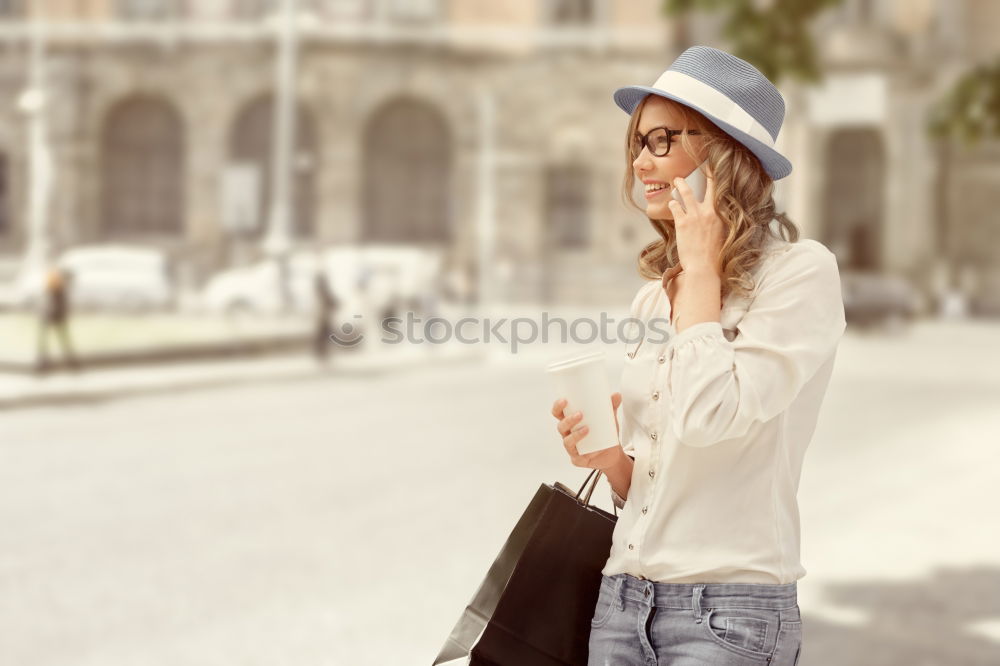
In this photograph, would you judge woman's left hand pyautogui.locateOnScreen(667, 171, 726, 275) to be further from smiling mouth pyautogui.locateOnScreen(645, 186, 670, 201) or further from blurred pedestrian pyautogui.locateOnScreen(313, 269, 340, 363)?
blurred pedestrian pyautogui.locateOnScreen(313, 269, 340, 363)

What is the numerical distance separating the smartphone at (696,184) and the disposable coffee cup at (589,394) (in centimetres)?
31

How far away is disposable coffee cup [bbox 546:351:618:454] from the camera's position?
7.39 feet

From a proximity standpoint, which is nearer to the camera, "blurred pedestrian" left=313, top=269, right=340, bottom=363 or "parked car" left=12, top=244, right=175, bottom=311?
"blurred pedestrian" left=313, top=269, right=340, bottom=363

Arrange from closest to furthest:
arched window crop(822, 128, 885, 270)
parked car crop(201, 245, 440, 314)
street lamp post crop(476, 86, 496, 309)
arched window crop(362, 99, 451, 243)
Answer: parked car crop(201, 245, 440, 314) < street lamp post crop(476, 86, 496, 309) < arched window crop(362, 99, 451, 243) < arched window crop(822, 128, 885, 270)

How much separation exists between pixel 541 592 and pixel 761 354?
24.5 inches

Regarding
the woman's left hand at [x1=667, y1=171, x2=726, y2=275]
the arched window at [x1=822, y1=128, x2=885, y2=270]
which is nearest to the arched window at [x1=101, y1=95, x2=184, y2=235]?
the arched window at [x1=822, y1=128, x2=885, y2=270]

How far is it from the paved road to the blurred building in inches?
931

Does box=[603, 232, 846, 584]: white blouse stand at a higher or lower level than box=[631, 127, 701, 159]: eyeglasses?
lower

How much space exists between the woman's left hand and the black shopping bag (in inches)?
21.2

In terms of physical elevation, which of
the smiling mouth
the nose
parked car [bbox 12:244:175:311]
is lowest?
parked car [bbox 12:244:175:311]

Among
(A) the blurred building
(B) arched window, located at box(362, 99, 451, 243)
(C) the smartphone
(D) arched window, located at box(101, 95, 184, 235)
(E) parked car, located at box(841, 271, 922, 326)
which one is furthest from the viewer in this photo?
(D) arched window, located at box(101, 95, 184, 235)

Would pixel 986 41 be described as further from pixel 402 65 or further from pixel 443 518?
pixel 443 518

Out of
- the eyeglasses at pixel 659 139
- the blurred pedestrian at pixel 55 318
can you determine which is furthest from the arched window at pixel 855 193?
the eyeglasses at pixel 659 139

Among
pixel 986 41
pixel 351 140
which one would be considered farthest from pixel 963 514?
pixel 986 41
